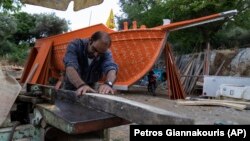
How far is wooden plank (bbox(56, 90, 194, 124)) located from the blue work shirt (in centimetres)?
103

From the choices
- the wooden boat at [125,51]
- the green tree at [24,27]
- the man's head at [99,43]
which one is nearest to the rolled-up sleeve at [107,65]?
the man's head at [99,43]

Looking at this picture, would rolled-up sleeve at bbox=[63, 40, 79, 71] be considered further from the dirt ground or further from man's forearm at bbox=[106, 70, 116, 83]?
the dirt ground

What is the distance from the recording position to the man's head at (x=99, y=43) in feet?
11.4

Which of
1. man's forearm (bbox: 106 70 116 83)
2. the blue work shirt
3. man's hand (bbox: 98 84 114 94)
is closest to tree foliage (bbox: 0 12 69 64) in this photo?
the blue work shirt

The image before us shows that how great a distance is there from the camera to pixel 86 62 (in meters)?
3.73

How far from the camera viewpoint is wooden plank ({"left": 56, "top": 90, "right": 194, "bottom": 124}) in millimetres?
1600

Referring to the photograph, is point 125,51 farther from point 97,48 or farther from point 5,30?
point 5,30

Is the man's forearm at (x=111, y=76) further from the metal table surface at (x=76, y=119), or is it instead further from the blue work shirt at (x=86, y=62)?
the metal table surface at (x=76, y=119)

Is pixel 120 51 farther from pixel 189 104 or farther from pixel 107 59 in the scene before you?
pixel 107 59

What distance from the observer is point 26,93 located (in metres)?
2.63

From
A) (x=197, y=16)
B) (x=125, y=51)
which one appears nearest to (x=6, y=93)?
(x=125, y=51)

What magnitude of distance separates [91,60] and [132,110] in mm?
1946

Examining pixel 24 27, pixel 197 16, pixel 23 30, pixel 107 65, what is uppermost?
pixel 24 27

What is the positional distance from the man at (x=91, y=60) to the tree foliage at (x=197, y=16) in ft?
50.7
